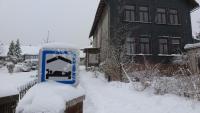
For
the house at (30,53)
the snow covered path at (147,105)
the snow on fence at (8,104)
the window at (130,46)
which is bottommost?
the snow covered path at (147,105)

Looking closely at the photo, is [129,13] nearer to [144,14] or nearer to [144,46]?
[144,14]

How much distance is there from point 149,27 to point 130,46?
3036mm

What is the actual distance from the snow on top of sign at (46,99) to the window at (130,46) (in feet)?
60.9

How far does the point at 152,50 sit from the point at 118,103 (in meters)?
13.5

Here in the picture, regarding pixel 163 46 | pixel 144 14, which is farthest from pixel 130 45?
pixel 144 14

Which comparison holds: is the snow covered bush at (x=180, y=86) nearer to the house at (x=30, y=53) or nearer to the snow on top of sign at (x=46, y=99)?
the snow on top of sign at (x=46, y=99)

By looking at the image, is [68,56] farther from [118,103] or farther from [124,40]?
[124,40]

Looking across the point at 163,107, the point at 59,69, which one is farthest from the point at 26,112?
the point at 163,107

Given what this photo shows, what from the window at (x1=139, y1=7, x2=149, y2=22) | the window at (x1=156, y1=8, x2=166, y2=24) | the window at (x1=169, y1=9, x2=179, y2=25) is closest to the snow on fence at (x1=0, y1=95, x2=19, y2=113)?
the window at (x1=139, y1=7, x2=149, y2=22)

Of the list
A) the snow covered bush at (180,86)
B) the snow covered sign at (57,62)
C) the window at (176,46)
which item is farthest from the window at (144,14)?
the snow covered sign at (57,62)

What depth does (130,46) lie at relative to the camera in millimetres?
20500

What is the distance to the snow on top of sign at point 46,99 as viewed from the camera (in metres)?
1.61

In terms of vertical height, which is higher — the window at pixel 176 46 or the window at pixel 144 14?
the window at pixel 144 14

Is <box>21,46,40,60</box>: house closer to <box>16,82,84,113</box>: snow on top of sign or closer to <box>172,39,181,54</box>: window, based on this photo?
<box>172,39,181,54</box>: window
